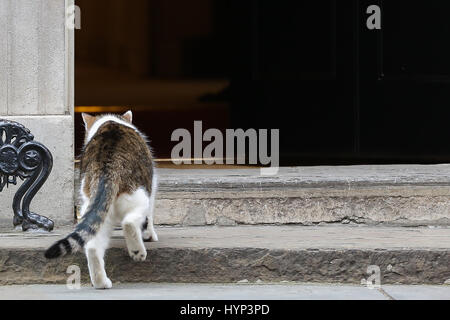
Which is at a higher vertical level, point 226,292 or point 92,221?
point 92,221

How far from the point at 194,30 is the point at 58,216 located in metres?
10.7

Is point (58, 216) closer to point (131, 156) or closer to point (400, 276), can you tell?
point (131, 156)

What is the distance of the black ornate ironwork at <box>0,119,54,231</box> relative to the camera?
557 centimetres

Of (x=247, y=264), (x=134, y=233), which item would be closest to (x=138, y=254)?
(x=134, y=233)

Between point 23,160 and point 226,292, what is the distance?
159 centimetres

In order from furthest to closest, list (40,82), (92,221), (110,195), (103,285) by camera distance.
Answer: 1. (40,82)
2. (103,285)
3. (110,195)
4. (92,221)

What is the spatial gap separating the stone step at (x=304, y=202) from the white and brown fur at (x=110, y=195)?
1118 millimetres

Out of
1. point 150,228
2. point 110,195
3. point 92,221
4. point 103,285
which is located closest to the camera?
point 92,221

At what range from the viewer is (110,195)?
15.3 feet

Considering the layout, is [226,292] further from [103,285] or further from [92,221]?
[92,221]

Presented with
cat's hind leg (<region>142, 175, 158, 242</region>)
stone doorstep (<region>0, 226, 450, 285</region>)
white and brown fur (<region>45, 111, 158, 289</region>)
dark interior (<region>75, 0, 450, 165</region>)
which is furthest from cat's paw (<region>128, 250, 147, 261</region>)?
dark interior (<region>75, 0, 450, 165</region>)

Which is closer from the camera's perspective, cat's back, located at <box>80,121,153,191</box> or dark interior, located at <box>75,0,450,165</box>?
cat's back, located at <box>80,121,153,191</box>

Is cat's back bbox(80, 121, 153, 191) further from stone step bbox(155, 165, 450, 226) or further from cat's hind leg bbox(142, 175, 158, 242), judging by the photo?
stone step bbox(155, 165, 450, 226)

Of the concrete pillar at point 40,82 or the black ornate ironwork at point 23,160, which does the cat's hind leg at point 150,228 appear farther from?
the concrete pillar at point 40,82
